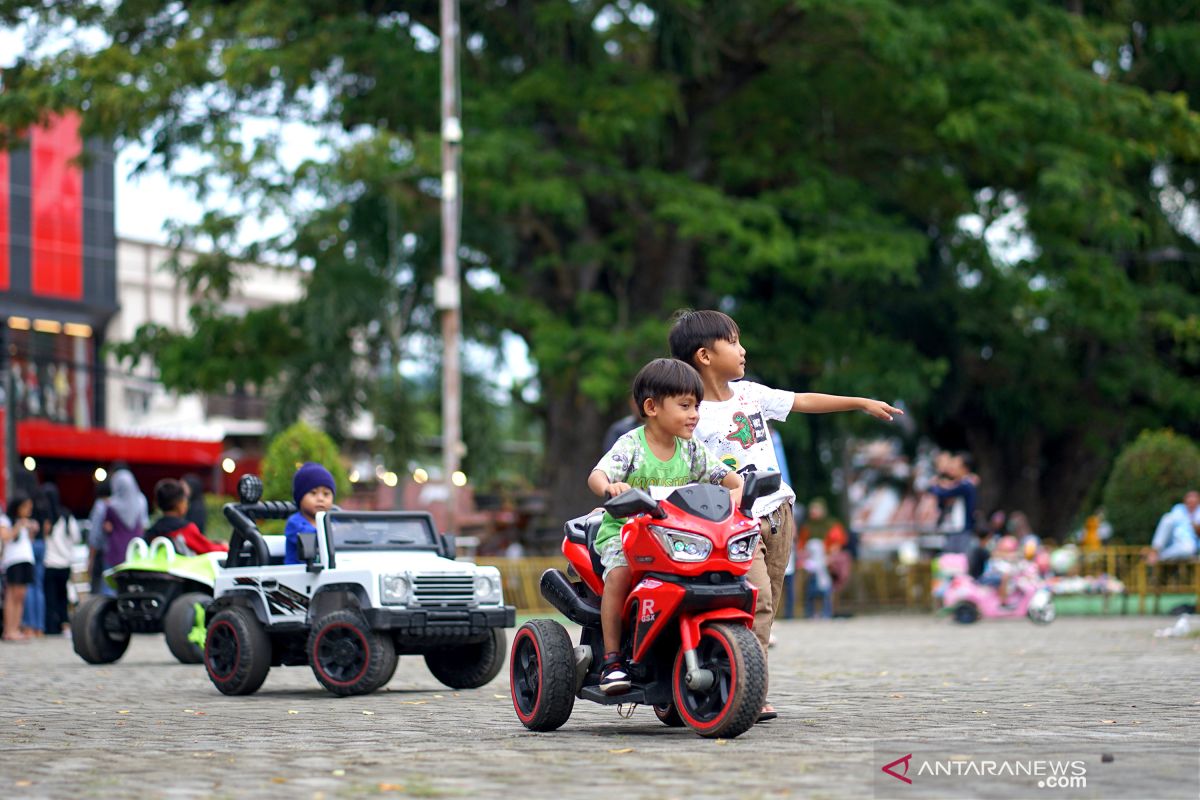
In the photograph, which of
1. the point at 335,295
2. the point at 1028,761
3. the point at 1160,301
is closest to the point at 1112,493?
A: the point at 1160,301

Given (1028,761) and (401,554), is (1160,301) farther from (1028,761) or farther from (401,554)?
(1028,761)

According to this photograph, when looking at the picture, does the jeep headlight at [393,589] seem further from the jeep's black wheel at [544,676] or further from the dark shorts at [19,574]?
the dark shorts at [19,574]

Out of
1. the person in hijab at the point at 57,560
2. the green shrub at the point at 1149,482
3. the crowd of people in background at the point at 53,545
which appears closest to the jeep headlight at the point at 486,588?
the crowd of people in background at the point at 53,545

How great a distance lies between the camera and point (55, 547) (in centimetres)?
2197

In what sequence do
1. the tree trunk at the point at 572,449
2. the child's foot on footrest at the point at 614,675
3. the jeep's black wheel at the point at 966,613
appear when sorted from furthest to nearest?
1. the tree trunk at the point at 572,449
2. the jeep's black wheel at the point at 966,613
3. the child's foot on footrest at the point at 614,675

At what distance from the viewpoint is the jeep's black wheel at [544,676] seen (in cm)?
818

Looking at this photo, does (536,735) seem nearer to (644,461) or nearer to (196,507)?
(644,461)

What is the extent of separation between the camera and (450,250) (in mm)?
27875

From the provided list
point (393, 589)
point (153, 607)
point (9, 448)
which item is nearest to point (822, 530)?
point (9, 448)

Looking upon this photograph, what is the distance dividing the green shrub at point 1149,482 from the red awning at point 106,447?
19.6m

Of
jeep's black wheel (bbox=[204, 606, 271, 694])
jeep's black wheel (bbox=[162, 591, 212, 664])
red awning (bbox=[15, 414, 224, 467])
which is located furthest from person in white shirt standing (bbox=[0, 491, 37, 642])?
red awning (bbox=[15, 414, 224, 467])

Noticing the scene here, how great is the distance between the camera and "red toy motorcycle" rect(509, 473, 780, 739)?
7598 mm

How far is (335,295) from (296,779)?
23.0 meters

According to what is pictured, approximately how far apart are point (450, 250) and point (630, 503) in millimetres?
20618
